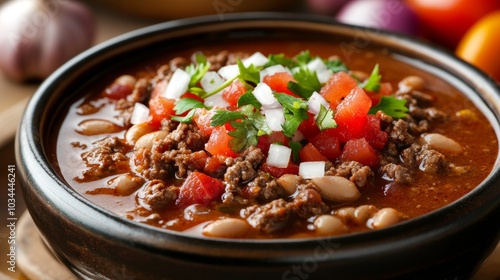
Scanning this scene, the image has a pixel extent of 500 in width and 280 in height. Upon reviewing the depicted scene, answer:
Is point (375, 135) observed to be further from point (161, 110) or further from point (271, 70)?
point (161, 110)

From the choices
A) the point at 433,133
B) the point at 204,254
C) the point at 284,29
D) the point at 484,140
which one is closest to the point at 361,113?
the point at 433,133

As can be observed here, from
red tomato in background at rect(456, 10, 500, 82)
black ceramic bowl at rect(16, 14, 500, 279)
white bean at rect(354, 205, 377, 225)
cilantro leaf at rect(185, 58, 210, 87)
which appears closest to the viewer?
black ceramic bowl at rect(16, 14, 500, 279)

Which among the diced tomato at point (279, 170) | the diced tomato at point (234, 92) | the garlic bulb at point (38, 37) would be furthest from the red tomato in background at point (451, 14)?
the diced tomato at point (279, 170)

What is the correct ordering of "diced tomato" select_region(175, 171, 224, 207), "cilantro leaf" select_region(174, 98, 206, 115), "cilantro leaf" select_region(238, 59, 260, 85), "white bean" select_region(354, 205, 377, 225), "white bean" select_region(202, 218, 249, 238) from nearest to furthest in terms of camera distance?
1. "white bean" select_region(202, 218, 249, 238)
2. "white bean" select_region(354, 205, 377, 225)
3. "diced tomato" select_region(175, 171, 224, 207)
4. "cilantro leaf" select_region(174, 98, 206, 115)
5. "cilantro leaf" select_region(238, 59, 260, 85)

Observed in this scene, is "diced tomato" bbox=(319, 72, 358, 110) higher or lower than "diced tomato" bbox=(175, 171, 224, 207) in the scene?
higher

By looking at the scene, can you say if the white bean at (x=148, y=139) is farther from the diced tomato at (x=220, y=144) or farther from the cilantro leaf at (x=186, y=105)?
the diced tomato at (x=220, y=144)

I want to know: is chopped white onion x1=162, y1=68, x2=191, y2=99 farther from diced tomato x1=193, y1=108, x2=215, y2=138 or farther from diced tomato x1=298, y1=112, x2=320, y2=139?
diced tomato x1=298, y1=112, x2=320, y2=139

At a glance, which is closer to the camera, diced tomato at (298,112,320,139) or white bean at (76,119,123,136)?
diced tomato at (298,112,320,139)

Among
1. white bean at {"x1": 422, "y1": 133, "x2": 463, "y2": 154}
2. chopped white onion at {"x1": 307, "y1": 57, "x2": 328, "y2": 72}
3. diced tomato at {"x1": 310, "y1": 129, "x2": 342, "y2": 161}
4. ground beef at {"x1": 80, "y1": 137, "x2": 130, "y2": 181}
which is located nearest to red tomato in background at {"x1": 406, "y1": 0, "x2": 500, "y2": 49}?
chopped white onion at {"x1": 307, "y1": 57, "x2": 328, "y2": 72}
